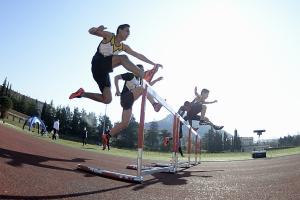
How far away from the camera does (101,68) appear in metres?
6.33

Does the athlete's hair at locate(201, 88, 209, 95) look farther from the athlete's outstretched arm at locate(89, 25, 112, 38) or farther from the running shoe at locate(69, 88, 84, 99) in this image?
the athlete's outstretched arm at locate(89, 25, 112, 38)

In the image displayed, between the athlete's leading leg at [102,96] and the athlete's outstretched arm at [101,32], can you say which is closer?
the athlete's outstretched arm at [101,32]

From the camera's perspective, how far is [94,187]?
Answer: 353 centimetres

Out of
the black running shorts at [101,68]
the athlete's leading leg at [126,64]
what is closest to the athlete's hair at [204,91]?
the black running shorts at [101,68]

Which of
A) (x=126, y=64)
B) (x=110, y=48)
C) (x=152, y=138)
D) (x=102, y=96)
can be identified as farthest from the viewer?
(x=152, y=138)

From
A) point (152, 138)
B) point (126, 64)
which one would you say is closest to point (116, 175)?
point (126, 64)

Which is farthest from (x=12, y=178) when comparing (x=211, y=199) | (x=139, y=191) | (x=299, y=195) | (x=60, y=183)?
(x=299, y=195)

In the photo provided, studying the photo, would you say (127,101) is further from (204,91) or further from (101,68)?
(204,91)

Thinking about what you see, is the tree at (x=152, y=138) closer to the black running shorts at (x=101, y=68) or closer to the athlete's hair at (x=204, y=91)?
the athlete's hair at (x=204, y=91)

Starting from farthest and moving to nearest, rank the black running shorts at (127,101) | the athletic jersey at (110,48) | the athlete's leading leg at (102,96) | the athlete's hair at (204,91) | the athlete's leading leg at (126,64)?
the athlete's hair at (204,91) → the athlete's leading leg at (102,96) → the black running shorts at (127,101) → the athletic jersey at (110,48) → the athlete's leading leg at (126,64)

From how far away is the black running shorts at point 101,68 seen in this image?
20.5ft

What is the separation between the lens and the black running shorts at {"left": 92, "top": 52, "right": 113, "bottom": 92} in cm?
626

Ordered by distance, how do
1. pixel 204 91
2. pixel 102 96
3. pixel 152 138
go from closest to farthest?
pixel 102 96 < pixel 204 91 < pixel 152 138

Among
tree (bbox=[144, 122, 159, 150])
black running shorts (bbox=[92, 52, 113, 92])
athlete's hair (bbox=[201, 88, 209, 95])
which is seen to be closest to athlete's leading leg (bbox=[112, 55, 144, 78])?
black running shorts (bbox=[92, 52, 113, 92])
